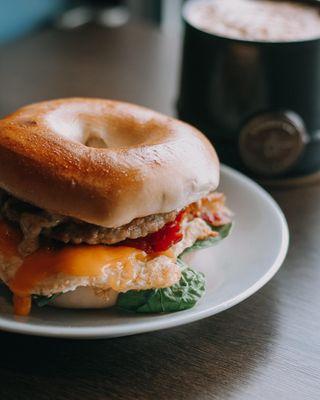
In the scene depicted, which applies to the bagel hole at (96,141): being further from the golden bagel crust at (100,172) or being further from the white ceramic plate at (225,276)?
the white ceramic plate at (225,276)

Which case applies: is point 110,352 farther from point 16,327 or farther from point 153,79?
point 153,79

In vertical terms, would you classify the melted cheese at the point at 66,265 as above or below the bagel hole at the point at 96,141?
below

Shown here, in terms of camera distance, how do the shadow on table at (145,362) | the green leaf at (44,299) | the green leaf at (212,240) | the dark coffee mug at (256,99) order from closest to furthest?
the shadow on table at (145,362)
the green leaf at (44,299)
the green leaf at (212,240)
the dark coffee mug at (256,99)

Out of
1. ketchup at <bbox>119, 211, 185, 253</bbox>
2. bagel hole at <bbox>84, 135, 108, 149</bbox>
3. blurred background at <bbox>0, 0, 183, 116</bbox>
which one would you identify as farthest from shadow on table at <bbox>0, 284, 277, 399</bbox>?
blurred background at <bbox>0, 0, 183, 116</bbox>

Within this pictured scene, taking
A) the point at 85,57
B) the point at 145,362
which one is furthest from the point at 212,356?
the point at 85,57

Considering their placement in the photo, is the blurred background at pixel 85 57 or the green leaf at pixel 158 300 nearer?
the green leaf at pixel 158 300

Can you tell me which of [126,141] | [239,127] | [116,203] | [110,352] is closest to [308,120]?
[239,127]

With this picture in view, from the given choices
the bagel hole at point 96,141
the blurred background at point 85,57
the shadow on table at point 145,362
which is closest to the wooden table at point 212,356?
the shadow on table at point 145,362

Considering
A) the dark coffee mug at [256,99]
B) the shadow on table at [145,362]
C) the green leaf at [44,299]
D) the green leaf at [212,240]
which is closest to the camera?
the shadow on table at [145,362]

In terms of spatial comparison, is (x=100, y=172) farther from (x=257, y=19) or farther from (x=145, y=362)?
(x=257, y=19)
